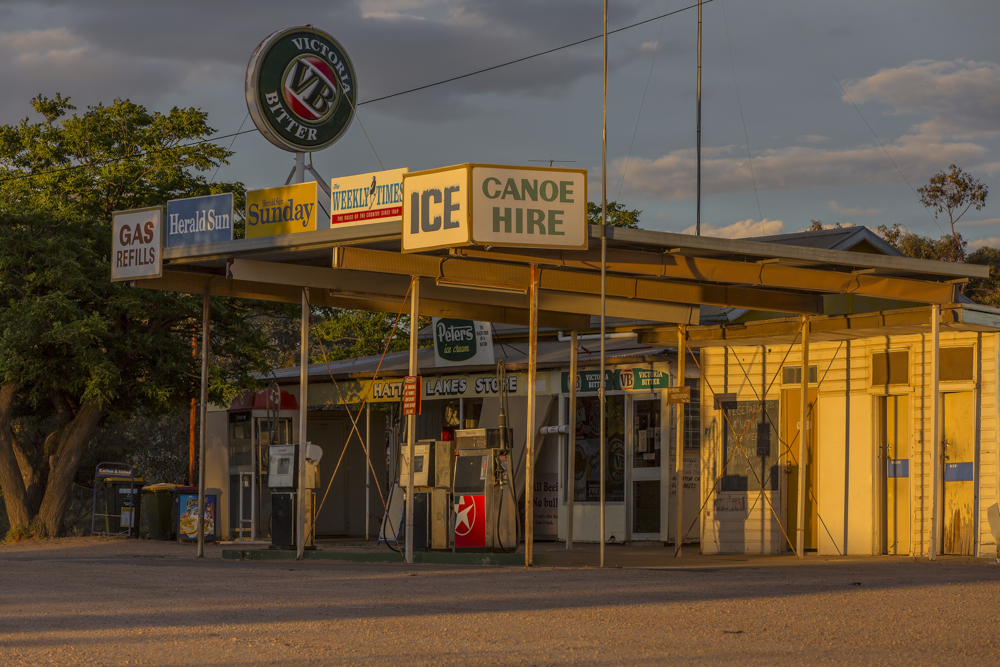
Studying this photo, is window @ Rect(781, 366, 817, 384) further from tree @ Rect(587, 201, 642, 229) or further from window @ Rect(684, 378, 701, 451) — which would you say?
tree @ Rect(587, 201, 642, 229)

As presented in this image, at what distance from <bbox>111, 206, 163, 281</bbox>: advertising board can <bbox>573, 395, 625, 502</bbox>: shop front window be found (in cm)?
842

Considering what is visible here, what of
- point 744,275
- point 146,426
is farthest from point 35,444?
point 744,275

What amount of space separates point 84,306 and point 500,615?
15.6 meters

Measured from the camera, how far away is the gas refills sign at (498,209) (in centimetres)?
1229

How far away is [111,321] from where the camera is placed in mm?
21125

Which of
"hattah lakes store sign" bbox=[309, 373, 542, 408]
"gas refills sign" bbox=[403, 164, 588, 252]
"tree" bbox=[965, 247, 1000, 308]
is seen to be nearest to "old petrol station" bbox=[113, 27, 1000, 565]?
"gas refills sign" bbox=[403, 164, 588, 252]

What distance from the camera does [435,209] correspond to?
1249 centimetres

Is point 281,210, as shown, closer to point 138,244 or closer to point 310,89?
point 138,244

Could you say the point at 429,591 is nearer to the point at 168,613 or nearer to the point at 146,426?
the point at 168,613

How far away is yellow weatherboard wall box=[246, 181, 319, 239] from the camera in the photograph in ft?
47.2

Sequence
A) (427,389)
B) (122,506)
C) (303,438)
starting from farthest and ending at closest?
(122,506) → (427,389) → (303,438)

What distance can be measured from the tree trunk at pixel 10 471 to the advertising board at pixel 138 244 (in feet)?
26.8

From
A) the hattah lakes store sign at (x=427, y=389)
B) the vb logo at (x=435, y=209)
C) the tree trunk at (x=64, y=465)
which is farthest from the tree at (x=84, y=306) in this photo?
the vb logo at (x=435, y=209)

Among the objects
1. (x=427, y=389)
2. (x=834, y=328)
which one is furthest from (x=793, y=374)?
(x=427, y=389)
